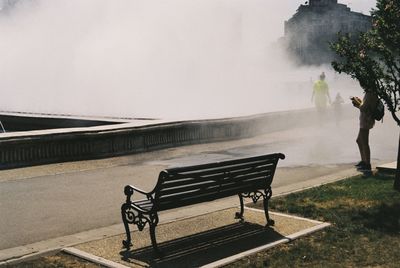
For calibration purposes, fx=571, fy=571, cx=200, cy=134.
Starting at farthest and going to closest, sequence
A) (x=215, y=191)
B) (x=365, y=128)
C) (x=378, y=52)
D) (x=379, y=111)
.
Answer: (x=365, y=128) < (x=379, y=111) < (x=378, y=52) < (x=215, y=191)

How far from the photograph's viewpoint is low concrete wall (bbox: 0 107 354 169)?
10.4 meters

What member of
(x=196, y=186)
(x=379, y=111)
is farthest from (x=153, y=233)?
(x=379, y=111)

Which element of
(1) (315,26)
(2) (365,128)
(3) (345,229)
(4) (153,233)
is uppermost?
(1) (315,26)

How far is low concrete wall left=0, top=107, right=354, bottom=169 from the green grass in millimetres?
4753

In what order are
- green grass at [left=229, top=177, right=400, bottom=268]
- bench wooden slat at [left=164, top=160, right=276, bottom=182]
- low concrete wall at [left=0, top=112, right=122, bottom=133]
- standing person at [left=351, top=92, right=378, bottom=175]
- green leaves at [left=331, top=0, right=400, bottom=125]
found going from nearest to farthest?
green grass at [left=229, top=177, right=400, bottom=268], bench wooden slat at [left=164, top=160, right=276, bottom=182], green leaves at [left=331, top=0, right=400, bottom=125], standing person at [left=351, top=92, right=378, bottom=175], low concrete wall at [left=0, top=112, right=122, bottom=133]

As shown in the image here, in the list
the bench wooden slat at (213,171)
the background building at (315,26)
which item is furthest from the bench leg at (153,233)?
the background building at (315,26)

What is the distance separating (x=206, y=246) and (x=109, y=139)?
637cm

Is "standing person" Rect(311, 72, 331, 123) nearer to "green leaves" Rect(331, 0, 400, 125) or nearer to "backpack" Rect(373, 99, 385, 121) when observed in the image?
"backpack" Rect(373, 99, 385, 121)

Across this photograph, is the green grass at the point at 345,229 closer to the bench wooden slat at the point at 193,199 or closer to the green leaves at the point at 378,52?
the bench wooden slat at the point at 193,199

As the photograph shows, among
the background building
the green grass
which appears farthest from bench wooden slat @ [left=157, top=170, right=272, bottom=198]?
the background building

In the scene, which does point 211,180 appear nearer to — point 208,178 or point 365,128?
point 208,178

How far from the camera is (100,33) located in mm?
32281

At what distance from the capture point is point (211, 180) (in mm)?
6160

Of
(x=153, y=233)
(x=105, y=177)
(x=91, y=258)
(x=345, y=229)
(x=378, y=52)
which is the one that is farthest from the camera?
(x=105, y=177)
